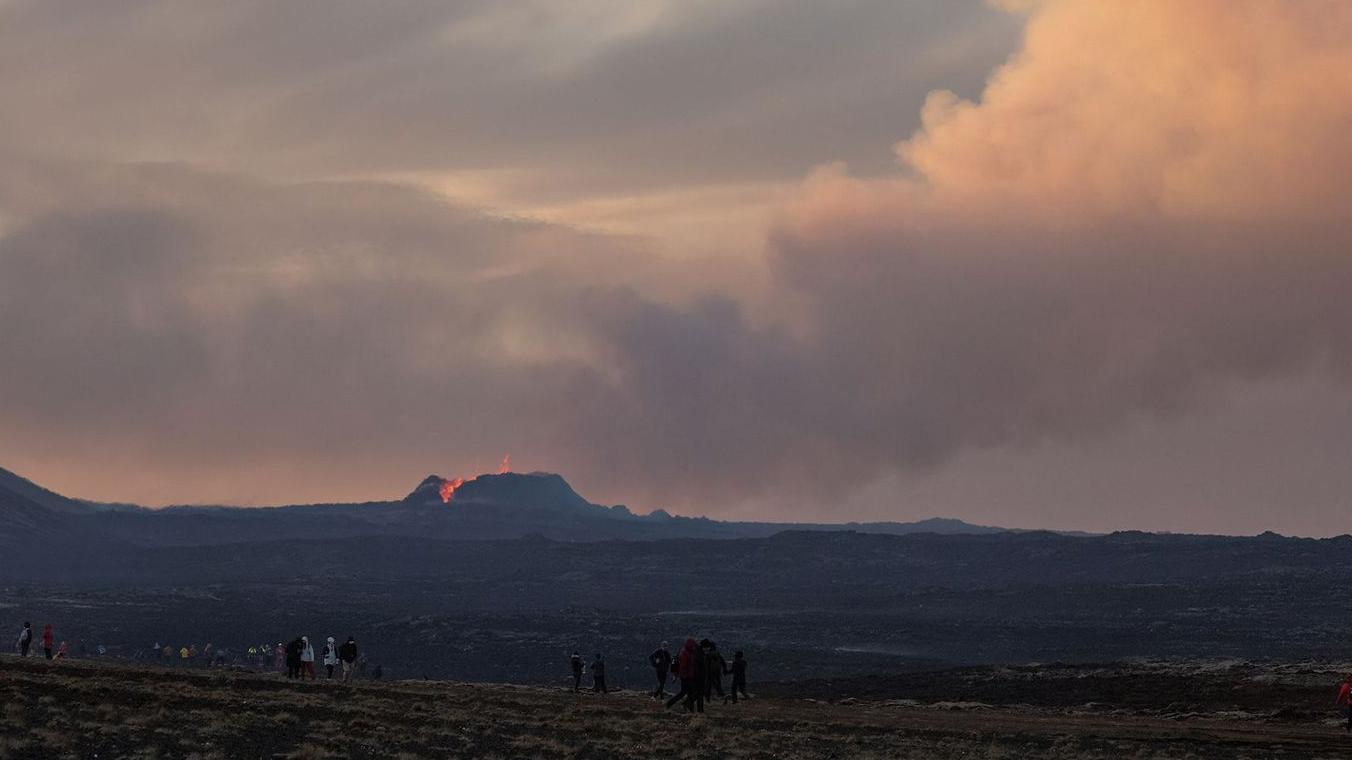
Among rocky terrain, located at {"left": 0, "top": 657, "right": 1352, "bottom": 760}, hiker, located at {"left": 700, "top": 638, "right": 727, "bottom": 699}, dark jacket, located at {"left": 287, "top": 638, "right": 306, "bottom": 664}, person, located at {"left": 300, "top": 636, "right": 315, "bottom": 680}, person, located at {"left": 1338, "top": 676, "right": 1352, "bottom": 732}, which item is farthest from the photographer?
person, located at {"left": 300, "top": 636, "right": 315, "bottom": 680}

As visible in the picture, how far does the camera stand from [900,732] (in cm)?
4247

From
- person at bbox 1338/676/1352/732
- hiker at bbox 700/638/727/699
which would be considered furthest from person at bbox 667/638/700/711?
person at bbox 1338/676/1352/732

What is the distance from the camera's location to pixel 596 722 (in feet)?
136

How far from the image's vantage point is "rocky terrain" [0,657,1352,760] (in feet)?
104

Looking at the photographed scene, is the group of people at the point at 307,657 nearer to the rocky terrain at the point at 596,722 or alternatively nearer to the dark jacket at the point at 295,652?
the dark jacket at the point at 295,652

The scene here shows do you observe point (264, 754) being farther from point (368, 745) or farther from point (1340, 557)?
point (1340, 557)

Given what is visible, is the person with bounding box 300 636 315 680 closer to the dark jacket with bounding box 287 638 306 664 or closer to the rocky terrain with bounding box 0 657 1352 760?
the dark jacket with bounding box 287 638 306 664

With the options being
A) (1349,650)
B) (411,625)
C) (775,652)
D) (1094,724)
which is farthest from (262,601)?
(1094,724)

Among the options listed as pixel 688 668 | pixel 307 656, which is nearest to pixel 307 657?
pixel 307 656

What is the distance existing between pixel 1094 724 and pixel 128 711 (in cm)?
2774

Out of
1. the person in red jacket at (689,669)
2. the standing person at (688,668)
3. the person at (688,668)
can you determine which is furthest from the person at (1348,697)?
the standing person at (688,668)

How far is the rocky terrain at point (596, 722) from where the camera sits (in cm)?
3183

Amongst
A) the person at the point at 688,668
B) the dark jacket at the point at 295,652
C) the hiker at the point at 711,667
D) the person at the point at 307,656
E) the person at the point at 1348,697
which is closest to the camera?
the person at the point at 1348,697

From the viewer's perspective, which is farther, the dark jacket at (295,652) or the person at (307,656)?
the person at (307,656)
